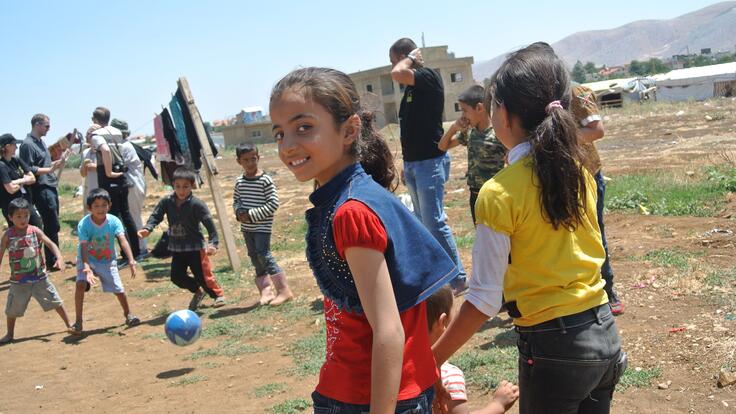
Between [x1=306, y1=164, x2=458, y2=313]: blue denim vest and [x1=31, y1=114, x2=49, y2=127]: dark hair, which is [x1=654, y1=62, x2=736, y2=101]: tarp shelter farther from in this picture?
[x1=306, y1=164, x2=458, y2=313]: blue denim vest

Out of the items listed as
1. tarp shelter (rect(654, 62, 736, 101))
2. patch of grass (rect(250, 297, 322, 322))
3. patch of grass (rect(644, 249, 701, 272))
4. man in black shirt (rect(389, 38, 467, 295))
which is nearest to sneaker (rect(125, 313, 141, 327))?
patch of grass (rect(250, 297, 322, 322))

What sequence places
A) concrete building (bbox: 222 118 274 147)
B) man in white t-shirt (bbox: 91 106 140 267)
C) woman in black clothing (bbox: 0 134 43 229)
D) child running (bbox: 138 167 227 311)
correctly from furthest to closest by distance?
concrete building (bbox: 222 118 274 147) → man in white t-shirt (bbox: 91 106 140 267) → woman in black clothing (bbox: 0 134 43 229) → child running (bbox: 138 167 227 311)

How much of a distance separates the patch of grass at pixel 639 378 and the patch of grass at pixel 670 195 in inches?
219

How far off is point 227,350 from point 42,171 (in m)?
6.04

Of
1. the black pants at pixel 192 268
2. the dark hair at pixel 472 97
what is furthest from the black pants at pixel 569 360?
the black pants at pixel 192 268

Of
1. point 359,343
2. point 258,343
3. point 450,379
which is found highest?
point 359,343

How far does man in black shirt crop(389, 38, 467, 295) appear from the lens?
6.84m

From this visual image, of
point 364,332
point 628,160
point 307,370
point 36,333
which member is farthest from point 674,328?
point 628,160

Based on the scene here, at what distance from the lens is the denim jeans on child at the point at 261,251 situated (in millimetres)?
8102

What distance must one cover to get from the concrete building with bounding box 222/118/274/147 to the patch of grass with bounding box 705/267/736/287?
6436 cm

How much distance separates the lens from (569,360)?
2.51 meters

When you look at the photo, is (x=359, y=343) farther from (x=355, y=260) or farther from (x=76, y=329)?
(x=76, y=329)

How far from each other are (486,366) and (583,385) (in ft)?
8.97

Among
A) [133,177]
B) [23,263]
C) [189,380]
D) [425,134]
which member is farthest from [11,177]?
[425,134]
